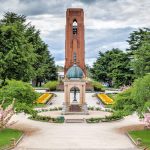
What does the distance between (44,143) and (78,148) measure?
3057 millimetres

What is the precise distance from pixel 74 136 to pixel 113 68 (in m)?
61.8

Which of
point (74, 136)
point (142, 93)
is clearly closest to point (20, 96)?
point (74, 136)

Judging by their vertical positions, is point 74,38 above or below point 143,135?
above

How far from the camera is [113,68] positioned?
9581 centimetres

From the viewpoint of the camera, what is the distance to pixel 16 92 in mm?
38375

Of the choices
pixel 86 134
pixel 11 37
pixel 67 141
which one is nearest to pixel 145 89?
pixel 86 134

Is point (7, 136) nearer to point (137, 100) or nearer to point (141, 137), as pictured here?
point (141, 137)

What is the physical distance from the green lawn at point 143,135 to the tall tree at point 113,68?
4960 centimetres

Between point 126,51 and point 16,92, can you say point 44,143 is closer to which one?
point 16,92

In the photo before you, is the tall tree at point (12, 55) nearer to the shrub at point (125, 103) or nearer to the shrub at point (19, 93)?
the shrub at point (19, 93)

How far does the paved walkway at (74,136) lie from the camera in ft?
101

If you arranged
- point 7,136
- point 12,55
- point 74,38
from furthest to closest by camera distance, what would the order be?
point 74,38 → point 12,55 → point 7,136

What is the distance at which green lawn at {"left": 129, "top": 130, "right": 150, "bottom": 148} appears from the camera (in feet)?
105

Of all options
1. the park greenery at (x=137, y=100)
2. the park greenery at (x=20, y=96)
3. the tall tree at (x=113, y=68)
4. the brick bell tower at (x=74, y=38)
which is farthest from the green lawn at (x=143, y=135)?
the brick bell tower at (x=74, y=38)
